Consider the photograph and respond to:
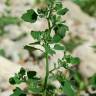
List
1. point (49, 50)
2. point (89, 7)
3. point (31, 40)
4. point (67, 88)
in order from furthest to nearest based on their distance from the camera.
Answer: point (89, 7) → point (31, 40) → point (67, 88) → point (49, 50)

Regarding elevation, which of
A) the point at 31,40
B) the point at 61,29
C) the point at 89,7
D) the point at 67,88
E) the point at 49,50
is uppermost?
the point at 61,29

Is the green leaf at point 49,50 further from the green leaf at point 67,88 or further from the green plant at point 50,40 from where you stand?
the green leaf at point 67,88

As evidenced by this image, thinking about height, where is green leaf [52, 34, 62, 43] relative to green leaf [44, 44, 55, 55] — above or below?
above

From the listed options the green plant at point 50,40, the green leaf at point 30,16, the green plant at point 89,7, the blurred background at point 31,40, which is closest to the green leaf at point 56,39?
the green plant at point 50,40

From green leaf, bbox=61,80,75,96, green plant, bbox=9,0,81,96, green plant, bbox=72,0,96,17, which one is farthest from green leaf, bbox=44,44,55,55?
green plant, bbox=72,0,96,17

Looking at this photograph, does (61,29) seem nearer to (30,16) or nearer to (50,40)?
(50,40)

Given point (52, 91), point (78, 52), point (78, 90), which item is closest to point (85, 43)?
point (78, 52)

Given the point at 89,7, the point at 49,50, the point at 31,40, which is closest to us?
the point at 49,50

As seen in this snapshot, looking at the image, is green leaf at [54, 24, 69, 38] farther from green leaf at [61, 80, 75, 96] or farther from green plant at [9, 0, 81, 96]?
green leaf at [61, 80, 75, 96]

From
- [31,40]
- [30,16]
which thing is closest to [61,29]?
[30,16]
